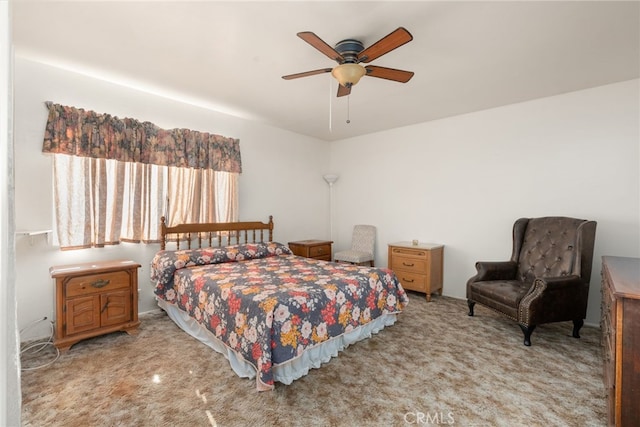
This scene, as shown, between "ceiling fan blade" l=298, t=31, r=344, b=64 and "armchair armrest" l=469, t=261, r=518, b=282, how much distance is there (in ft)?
9.03

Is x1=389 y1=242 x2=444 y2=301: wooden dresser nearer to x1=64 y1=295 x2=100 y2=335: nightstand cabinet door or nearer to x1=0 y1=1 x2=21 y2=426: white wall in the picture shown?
x1=64 y1=295 x2=100 y2=335: nightstand cabinet door

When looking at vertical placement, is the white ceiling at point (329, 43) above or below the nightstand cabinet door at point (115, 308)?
above

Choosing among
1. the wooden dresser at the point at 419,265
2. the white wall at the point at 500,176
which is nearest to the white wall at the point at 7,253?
the wooden dresser at the point at 419,265

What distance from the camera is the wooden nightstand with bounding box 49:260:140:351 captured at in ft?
8.38

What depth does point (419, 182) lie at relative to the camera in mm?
4633

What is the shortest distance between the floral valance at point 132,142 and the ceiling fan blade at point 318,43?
7.87 ft

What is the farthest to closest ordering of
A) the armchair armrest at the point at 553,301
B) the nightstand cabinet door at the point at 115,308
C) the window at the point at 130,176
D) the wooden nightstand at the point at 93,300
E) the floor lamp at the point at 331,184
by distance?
the floor lamp at the point at 331,184 → the window at the point at 130,176 → the nightstand cabinet door at the point at 115,308 → the armchair armrest at the point at 553,301 → the wooden nightstand at the point at 93,300

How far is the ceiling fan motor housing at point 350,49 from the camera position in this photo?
2.28 metres

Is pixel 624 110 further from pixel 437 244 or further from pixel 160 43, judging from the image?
pixel 160 43

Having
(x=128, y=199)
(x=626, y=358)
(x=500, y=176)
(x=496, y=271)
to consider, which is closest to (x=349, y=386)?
(x=626, y=358)

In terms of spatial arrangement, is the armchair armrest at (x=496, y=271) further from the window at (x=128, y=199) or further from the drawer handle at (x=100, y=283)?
the drawer handle at (x=100, y=283)

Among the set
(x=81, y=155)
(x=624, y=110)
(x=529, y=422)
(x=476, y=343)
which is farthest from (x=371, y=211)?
(x=81, y=155)

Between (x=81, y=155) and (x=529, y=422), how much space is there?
14.1 ft

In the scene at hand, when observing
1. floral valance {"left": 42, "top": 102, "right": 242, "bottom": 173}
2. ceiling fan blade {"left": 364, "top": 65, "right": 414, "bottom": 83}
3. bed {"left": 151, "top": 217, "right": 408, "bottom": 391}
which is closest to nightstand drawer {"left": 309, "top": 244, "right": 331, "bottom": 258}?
bed {"left": 151, "top": 217, "right": 408, "bottom": 391}
